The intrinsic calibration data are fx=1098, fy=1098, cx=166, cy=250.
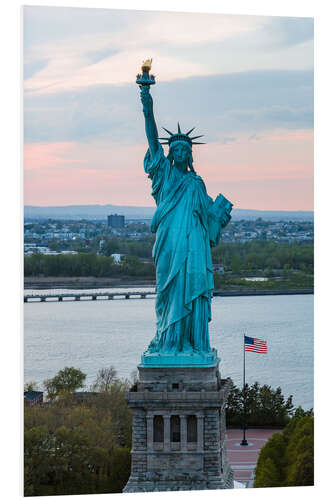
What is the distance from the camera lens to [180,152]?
543 inches

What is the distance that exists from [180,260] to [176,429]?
6.79 feet

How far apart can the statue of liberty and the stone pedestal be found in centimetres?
27

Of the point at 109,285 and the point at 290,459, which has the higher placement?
the point at 109,285

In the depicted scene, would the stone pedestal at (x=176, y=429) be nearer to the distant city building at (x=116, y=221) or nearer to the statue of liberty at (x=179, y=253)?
the statue of liberty at (x=179, y=253)

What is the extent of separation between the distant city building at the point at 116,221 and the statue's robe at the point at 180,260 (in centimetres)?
2254

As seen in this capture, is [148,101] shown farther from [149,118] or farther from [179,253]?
[179,253]

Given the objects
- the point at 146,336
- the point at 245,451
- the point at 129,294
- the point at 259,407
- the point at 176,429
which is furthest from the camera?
the point at 129,294

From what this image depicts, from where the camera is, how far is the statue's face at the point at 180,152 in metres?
13.8

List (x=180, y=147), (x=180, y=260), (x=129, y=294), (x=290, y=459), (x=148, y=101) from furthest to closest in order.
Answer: (x=129, y=294) < (x=290, y=459) < (x=180, y=147) < (x=180, y=260) < (x=148, y=101)

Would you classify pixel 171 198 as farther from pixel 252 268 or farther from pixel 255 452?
pixel 252 268

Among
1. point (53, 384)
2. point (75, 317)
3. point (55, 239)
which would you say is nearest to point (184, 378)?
point (53, 384)

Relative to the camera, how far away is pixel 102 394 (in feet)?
71.7

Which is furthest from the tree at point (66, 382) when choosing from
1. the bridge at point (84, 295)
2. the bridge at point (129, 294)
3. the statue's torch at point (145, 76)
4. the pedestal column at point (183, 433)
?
the bridge at point (129, 294)

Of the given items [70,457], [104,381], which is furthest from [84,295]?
[70,457]
